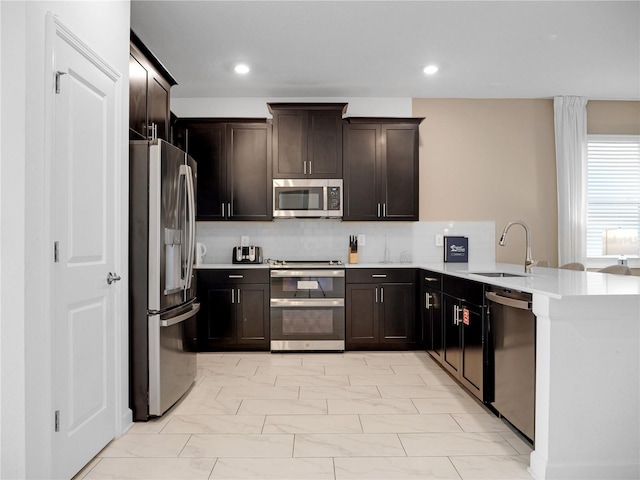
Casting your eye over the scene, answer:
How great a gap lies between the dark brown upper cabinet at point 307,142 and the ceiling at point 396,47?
0.30m

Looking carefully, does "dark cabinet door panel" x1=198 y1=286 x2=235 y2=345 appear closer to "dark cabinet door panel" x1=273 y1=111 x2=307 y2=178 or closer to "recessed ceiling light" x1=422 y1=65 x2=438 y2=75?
"dark cabinet door panel" x1=273 y1=111 x2=307 y2=178

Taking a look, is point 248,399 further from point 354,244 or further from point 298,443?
point 354,244

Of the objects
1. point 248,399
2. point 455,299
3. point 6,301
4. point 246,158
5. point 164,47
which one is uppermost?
point 164,47

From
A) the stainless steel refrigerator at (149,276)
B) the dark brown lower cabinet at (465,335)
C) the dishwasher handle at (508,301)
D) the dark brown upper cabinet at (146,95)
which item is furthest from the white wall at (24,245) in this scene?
the dark brown lower cabinet at (465,335)

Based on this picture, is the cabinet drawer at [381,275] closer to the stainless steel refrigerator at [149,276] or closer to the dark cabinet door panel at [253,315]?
the dark cabinet door panel at [253,315]

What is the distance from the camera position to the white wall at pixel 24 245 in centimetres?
180

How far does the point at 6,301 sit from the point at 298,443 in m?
1.66

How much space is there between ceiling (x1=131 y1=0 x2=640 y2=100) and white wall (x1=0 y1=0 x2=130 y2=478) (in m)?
1.65

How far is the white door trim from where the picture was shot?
1958mm

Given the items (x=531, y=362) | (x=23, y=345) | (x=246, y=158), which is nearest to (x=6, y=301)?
(x=23, y=345)

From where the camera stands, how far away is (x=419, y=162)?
5.35m

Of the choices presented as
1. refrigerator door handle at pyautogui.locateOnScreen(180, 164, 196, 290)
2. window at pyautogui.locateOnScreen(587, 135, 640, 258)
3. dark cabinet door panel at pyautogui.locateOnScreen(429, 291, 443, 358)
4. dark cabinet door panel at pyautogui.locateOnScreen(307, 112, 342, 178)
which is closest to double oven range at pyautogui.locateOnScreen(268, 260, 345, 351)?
dark cabinet door panel at pyautogui.locateOnScreen(429, 291, 443, 358)

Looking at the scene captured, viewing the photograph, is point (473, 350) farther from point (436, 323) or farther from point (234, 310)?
point (234, 310)

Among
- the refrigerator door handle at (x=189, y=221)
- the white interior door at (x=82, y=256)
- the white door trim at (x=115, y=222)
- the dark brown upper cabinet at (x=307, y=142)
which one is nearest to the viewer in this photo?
the white door trim at (x=115, y=222)
